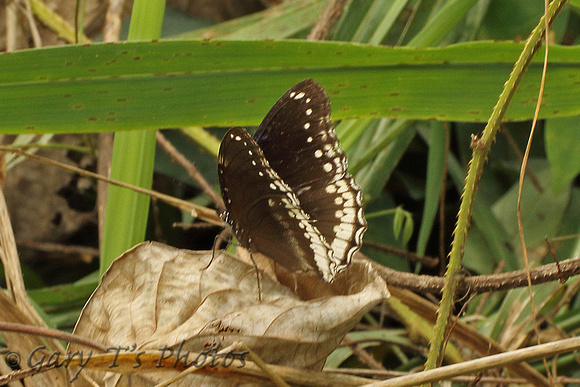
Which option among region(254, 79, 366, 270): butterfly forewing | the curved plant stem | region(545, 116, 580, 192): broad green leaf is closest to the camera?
the curved plant stem

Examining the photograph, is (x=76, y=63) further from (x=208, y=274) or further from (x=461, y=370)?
(x=461, y=370)

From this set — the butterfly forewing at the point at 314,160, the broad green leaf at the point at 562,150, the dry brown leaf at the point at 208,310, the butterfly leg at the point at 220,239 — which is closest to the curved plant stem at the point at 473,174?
the dry brown leaf at the point at 208,310

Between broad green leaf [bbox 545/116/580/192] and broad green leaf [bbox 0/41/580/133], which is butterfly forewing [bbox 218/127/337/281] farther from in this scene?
broad green leaf [bbox 545/116/580/192]

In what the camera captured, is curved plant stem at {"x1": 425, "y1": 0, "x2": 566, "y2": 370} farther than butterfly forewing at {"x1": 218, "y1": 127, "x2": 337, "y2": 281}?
No

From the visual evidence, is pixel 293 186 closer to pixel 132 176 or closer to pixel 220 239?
pixel 220 239

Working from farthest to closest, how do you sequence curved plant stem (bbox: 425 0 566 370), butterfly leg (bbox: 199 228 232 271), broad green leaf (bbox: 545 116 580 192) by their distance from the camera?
broad green leaf (bbox: 545 116 580 192) < butterfly leg (bbox: 199 228 232 271) < curved plant stem (bbox: 425 0 566 370)

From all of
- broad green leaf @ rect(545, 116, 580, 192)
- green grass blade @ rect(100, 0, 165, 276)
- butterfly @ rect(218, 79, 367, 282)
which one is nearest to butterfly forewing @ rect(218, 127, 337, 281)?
butterfly @ rect(218, 79, 367, 282)

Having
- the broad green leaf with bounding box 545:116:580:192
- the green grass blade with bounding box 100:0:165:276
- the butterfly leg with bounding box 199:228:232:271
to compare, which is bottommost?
the broad green leaf with bounding box 545:116:580:192
